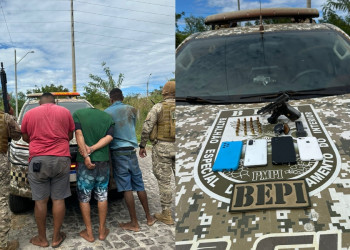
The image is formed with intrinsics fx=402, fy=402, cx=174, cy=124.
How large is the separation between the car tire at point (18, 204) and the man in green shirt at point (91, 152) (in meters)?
0.81

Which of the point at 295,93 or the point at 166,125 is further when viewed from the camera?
the point at 166,125

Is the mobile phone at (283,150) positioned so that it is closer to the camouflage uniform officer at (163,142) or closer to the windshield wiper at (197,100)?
the windshield wiper at (197,100)

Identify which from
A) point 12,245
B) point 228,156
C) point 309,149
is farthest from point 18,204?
point 309,149

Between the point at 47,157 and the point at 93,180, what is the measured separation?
15.5 inches

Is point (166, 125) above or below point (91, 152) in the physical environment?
above

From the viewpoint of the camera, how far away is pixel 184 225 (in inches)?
36.8

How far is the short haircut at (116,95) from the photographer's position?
2.87m

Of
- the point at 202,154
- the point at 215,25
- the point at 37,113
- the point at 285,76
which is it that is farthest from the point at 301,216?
the point at 37,113

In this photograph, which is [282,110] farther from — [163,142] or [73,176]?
[73,176]

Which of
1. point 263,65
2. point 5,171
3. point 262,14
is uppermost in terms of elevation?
point 262,14

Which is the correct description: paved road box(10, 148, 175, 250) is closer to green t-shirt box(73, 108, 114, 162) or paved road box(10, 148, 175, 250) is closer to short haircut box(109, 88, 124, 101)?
green t-shirt box(73, 108, 114, 162)

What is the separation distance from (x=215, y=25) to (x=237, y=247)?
6.70 ft

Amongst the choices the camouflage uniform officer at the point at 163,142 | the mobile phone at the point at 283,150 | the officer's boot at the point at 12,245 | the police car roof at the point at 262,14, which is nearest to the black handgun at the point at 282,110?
the mobile phone at the point at 283,150

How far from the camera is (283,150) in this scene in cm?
118
